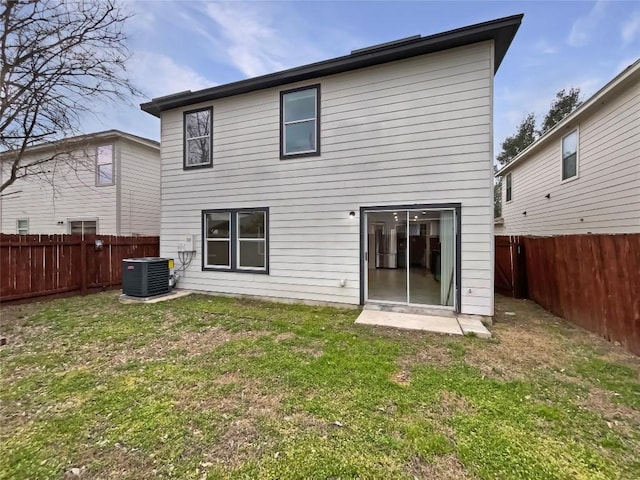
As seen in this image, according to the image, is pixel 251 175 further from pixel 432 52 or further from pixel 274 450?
pixel 274 450

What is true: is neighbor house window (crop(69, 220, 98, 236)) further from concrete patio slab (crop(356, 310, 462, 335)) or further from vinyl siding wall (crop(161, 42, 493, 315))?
concrete patio slab (crop(356, 310, 462, 335))

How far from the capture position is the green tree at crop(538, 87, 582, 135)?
22719mm

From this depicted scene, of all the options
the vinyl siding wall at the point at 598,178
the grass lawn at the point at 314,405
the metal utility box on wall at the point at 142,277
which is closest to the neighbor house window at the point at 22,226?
the metal utility box on wall at the point at 142,277

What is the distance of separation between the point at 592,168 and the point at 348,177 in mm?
7201

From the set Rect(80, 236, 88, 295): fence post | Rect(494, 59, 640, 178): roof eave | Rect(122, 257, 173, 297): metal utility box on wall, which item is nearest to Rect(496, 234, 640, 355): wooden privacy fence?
Rect(494, 59, 640, 178): roof eave

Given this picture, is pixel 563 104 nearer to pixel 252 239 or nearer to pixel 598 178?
pixel 598 178

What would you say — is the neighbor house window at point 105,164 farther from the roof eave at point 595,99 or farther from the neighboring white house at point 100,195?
the roof eave at point 595,99

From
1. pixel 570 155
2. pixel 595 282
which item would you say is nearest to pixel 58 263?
pixel 595 282

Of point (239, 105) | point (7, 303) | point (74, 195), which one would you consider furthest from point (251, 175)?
point (74, 195)

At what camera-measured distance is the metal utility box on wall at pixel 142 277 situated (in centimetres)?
762

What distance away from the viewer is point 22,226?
13883 mm

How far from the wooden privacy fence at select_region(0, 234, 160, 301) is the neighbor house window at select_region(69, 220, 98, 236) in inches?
167

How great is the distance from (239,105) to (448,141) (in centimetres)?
528

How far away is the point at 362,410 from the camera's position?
281 centimetres
